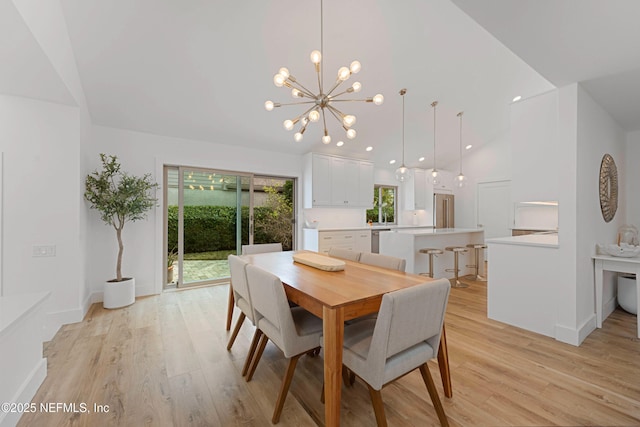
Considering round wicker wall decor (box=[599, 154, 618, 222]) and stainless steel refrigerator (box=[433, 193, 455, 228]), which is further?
stainless steel refrigerator (box=[433, 193, 455, 228])

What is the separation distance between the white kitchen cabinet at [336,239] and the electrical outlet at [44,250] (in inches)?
140

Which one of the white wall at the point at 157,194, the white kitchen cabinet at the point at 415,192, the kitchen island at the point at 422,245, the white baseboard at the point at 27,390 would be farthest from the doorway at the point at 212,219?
the white kitchen cabinet at the point at 415,192

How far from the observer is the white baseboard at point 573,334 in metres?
2.42

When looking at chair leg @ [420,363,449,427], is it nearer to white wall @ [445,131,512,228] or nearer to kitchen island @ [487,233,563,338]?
kitchen island @ [487,233,563,338]

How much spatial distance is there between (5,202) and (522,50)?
16.1 ft

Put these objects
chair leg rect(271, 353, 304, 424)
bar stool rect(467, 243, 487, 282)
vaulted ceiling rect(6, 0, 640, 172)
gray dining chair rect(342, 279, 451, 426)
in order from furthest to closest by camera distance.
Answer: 1. bar stool rect(467, 243, 487, 282)
2. vaulted ceiling rect(6, 0, 640, 172)
3. chair leg rect(271, 353, 304, 424)
4. gray dining chair rect(342, 279, 451, 426)

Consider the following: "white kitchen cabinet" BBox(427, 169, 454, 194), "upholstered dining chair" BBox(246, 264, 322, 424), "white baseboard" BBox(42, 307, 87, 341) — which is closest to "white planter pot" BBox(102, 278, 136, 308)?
"white baseboard" BBox(42, 307, 87, 341)

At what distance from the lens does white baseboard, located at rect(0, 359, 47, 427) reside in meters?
1.44

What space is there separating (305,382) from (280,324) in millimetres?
716

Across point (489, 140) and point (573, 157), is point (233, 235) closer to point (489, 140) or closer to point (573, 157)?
point (573, 157)

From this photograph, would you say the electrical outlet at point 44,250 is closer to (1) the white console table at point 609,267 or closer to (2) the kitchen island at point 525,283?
(2) the kitchen island at point 525,283

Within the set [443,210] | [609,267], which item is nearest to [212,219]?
[609,267]

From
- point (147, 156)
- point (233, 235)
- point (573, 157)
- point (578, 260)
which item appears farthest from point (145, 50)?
point (578, 260)

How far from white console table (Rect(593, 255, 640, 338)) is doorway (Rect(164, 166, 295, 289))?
4.49m
